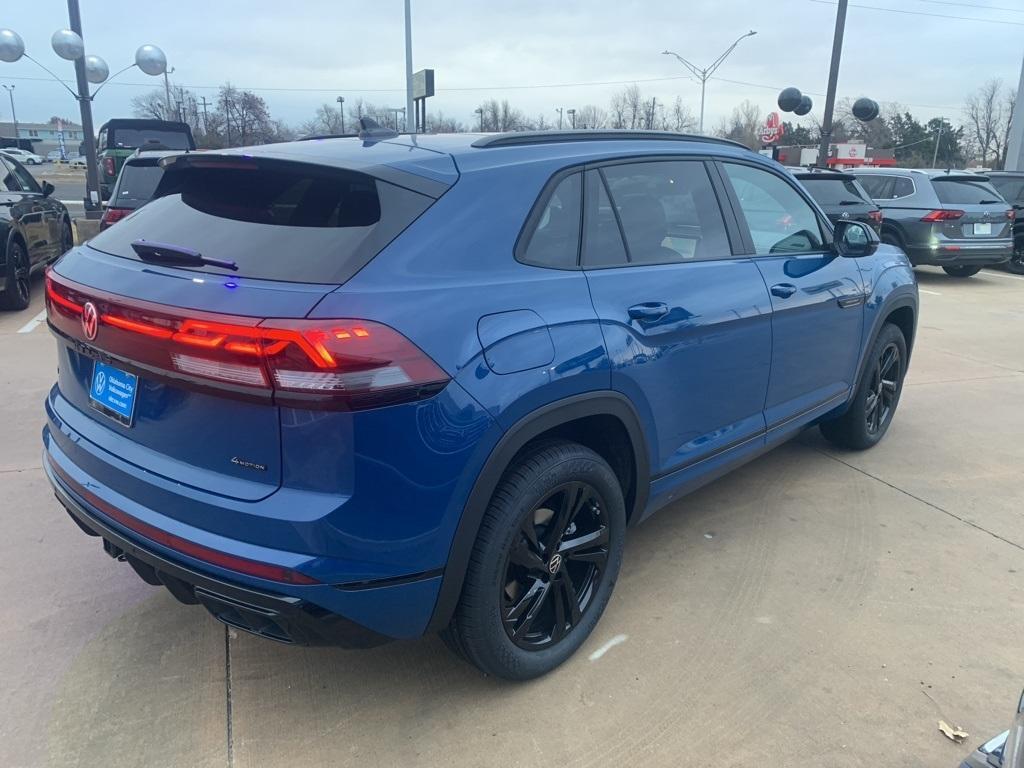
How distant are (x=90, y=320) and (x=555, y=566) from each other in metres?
1.64

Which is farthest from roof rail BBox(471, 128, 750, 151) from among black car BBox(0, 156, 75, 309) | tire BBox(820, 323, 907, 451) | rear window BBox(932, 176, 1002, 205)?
rear window BBox(932, 176, 1002, 205)

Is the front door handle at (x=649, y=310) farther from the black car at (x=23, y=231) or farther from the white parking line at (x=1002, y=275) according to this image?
the white parking line at (x=1002, y=275)

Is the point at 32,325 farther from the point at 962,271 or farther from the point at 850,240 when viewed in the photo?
the point at 962,271

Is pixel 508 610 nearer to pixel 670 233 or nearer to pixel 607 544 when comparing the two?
pixel 607 544

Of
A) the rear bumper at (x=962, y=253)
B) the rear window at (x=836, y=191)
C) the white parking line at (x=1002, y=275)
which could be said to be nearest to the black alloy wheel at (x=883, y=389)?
the rear window at (x=836, y=191)

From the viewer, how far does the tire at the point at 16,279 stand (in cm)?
799

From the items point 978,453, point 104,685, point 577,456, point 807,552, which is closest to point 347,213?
point 577,456

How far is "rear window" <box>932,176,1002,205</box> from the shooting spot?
12.3 meters

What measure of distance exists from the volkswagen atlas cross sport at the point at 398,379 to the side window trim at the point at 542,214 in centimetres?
1

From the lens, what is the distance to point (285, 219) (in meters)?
2.30

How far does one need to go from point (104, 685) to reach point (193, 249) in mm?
1494

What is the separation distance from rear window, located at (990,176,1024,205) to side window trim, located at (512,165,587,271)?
46.9 ft

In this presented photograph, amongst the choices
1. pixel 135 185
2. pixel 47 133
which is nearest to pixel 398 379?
pixel 135 185

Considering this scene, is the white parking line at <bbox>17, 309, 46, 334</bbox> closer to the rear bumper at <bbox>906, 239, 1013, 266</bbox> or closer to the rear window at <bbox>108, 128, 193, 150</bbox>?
the rear window at <bbox>108, 128, 193, 150</bbox>
